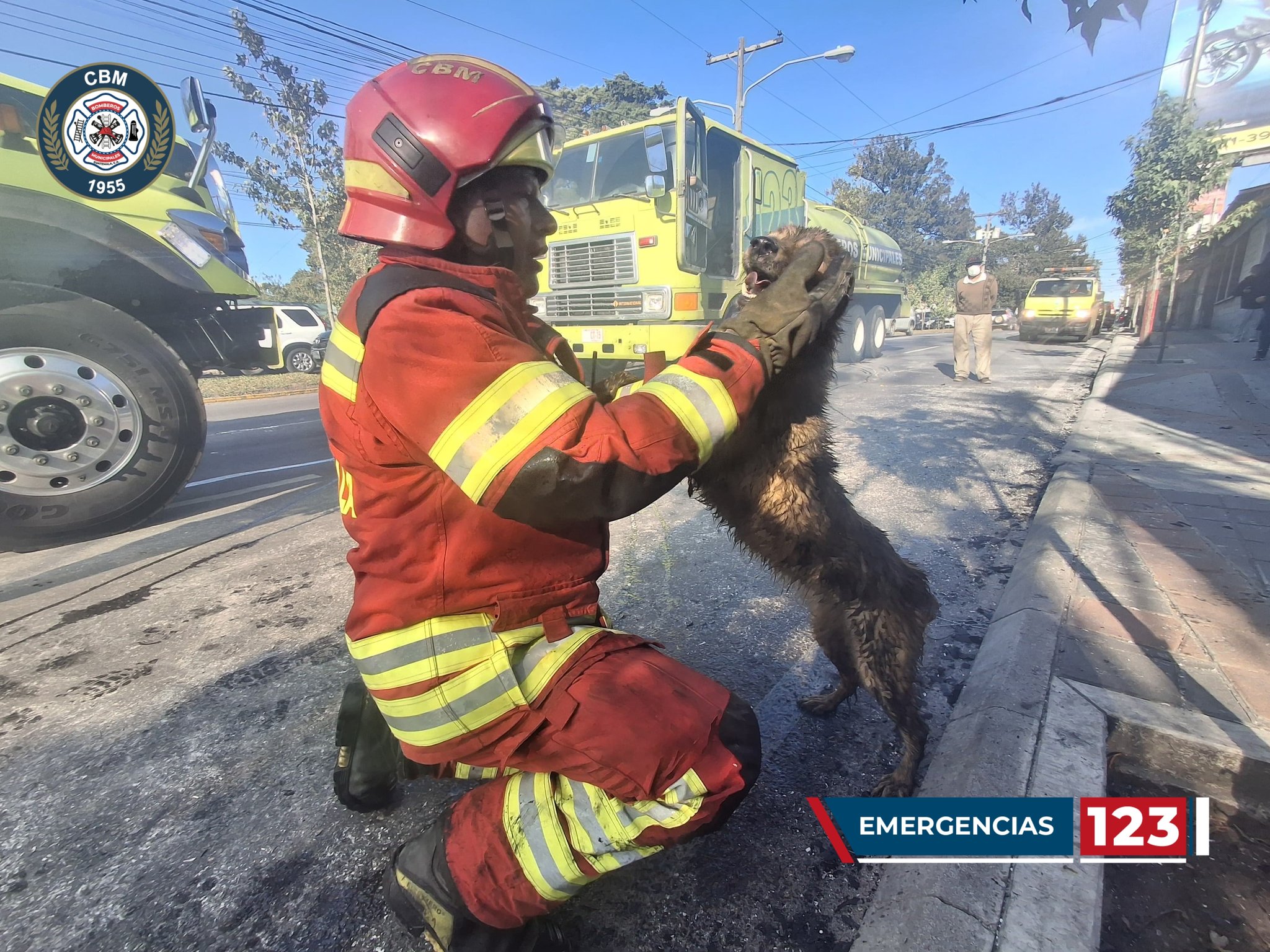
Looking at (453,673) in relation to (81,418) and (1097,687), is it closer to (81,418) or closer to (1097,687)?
(1097,687)

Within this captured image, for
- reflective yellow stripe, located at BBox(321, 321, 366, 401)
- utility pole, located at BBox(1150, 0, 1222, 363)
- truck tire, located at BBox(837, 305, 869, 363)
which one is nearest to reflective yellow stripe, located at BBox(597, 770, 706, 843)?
reflective yellow stripe, located at BBox(321, 321, 366, 401)

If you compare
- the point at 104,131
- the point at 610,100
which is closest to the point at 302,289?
the point at 610,100

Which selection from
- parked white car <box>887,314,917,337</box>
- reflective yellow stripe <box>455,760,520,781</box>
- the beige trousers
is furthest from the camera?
parked white car <box>887,314,917,337</box>

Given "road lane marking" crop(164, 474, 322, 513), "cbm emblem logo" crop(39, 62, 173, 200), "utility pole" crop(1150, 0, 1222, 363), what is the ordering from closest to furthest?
"cbm emblem logo" crop(39, 62, 173, 200) < "road lane marking" crop(164, 474, 322, 513) < "utility pole" crop(1150, 0, 1222, 363)

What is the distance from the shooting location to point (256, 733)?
218cm

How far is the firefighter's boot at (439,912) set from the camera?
1337mm

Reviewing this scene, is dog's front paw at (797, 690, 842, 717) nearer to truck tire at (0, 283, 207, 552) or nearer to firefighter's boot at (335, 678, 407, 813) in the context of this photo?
firefighter's boot at (335, 678, 407, 813)

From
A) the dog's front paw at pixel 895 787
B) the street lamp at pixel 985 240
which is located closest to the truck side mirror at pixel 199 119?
the dog's front paw at pixel 895 787

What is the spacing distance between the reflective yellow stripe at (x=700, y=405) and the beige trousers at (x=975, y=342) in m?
10.4

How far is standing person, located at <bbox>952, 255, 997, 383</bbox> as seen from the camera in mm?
9844

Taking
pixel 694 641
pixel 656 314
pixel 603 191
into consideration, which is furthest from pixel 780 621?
pixel 603 191

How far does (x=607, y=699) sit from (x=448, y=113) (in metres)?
1.33

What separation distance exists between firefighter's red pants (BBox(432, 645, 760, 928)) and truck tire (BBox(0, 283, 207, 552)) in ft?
12.5

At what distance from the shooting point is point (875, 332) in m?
15.2
